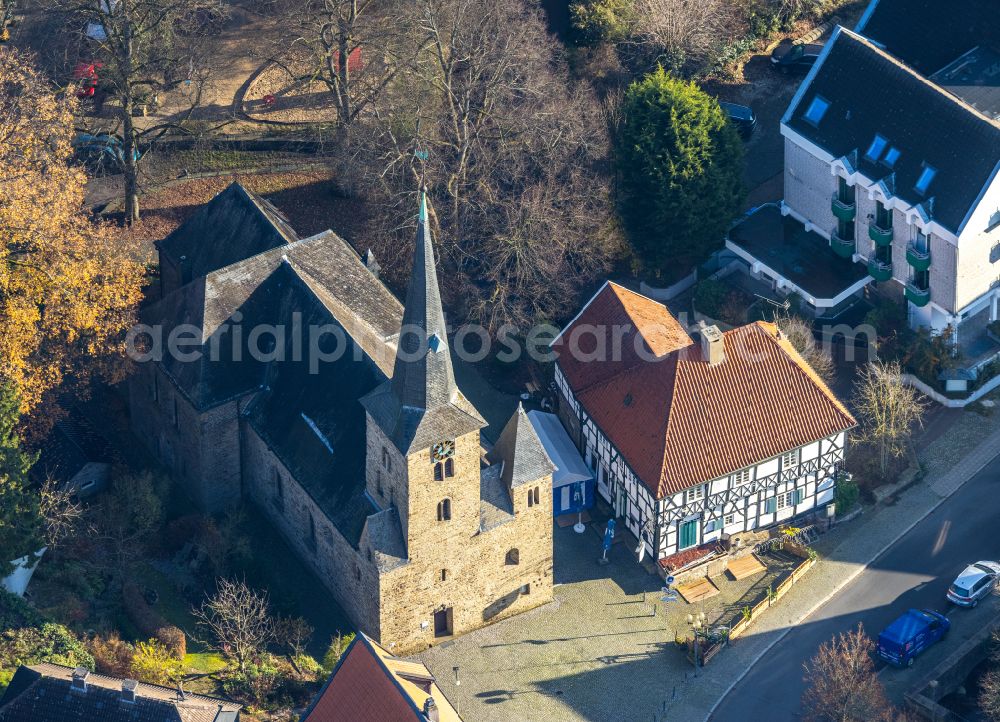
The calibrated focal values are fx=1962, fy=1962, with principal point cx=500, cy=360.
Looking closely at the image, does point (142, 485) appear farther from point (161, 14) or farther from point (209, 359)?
point (161, 14)

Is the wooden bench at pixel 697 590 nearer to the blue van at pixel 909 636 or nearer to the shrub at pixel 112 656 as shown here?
the blue van at pixel 909 636

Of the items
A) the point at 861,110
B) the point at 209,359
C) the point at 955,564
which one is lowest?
the point at 955,564

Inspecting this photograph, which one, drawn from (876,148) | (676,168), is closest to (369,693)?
(676,168)

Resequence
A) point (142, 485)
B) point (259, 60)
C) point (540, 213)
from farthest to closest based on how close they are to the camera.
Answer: point (259, 60), point (540, 213), point (142, 485)

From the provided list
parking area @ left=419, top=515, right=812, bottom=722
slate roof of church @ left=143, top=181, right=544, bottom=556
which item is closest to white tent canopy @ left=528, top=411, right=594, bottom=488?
parking area @ left=419, top=515, right=812, bottom=722

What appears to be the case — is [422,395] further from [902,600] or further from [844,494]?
[902,600]

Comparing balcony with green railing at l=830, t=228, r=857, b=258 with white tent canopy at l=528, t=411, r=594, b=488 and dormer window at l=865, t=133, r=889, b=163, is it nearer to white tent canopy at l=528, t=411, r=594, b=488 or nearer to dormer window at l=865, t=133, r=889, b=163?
dormer window at l=865, t=133, r=889, b=163

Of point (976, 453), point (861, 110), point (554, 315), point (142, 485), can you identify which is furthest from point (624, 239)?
point (142, 485)
